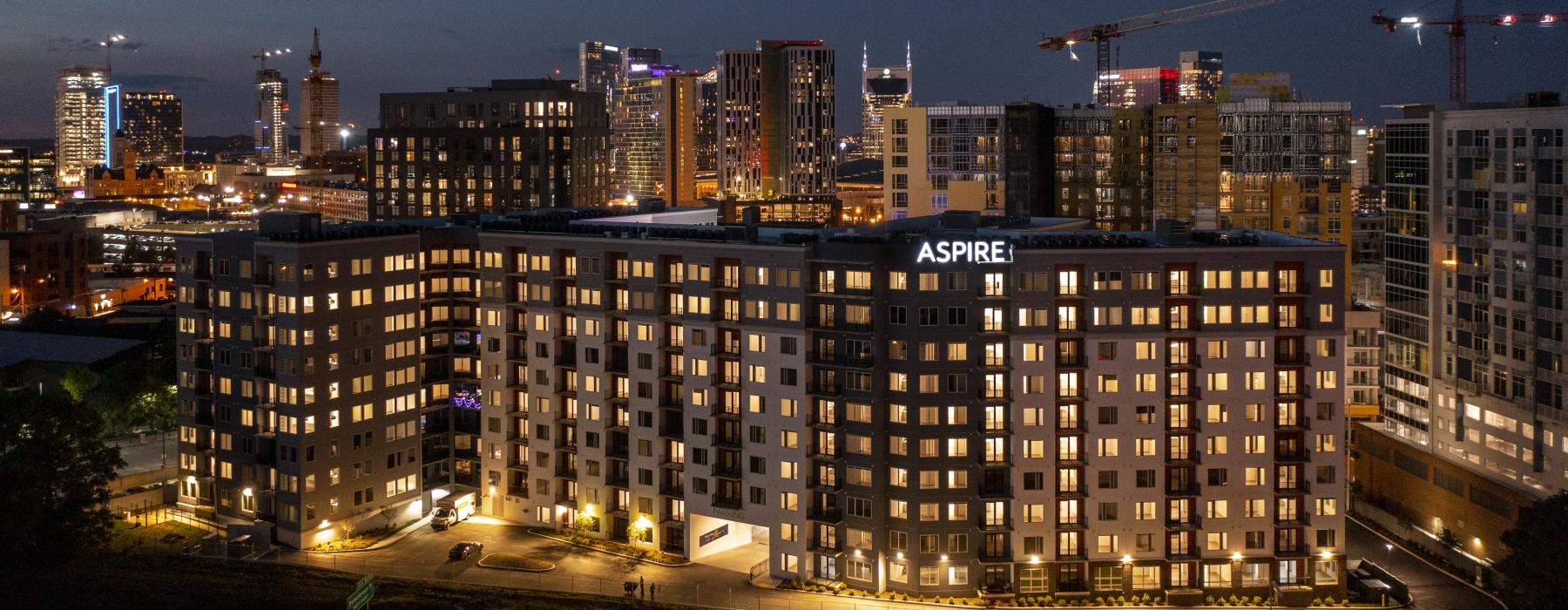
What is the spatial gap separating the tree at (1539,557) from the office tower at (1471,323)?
14.3 m

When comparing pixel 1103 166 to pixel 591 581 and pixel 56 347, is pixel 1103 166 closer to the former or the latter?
pixel 591 581

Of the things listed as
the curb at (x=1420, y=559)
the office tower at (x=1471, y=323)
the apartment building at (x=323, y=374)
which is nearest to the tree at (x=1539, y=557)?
the curb at (x=1420, y=559)

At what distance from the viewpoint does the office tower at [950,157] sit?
190000mm

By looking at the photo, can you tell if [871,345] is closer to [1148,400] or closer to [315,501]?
[1148,400]

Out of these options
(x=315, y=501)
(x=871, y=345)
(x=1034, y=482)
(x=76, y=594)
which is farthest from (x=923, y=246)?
(x=76, y=594)

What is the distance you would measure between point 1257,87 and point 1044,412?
10887 cm

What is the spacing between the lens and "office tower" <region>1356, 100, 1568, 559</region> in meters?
104

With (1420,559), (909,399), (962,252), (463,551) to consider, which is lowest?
(1420,559)

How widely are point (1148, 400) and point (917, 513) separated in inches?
701

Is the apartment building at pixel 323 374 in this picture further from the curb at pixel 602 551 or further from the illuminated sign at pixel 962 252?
the illuminated sign at pixel 962 252

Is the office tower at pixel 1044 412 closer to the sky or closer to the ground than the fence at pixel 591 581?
closer to the sky

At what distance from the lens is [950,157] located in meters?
191

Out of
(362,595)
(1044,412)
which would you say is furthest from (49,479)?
(1044,412)

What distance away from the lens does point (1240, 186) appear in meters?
176
